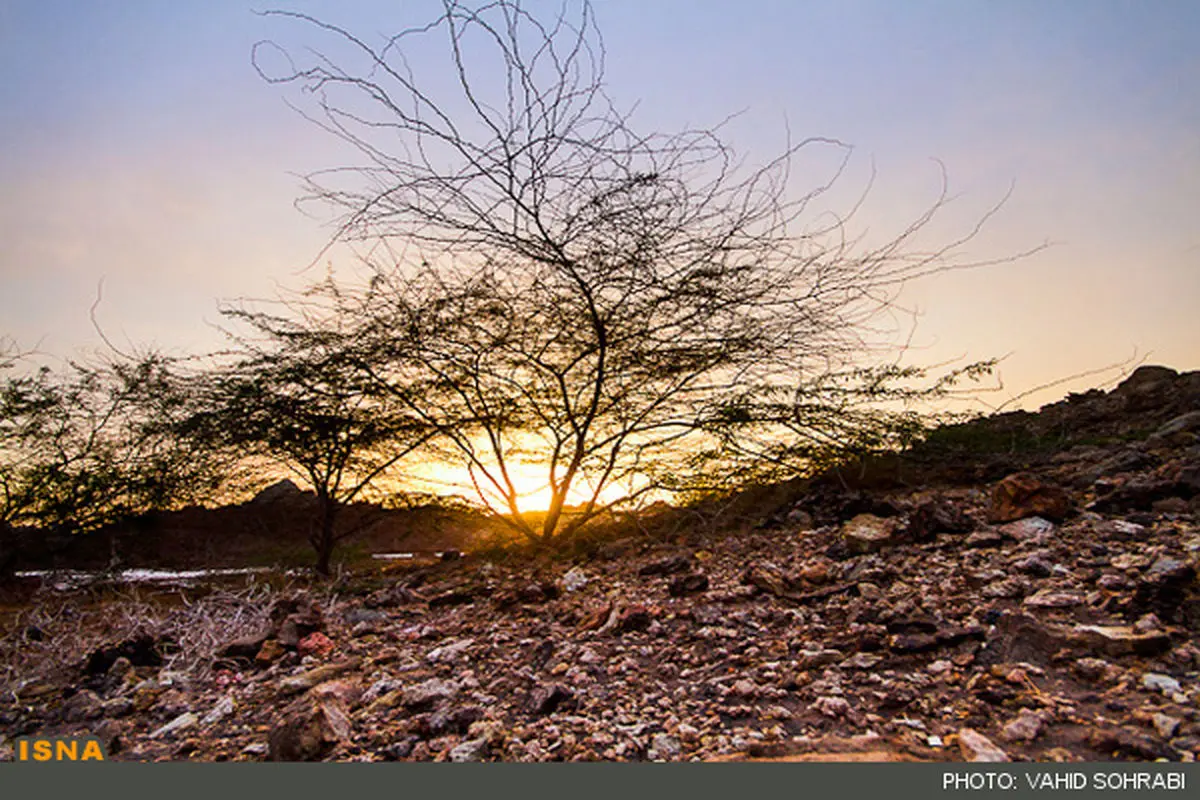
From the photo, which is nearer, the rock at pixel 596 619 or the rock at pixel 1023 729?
the rock at pixel 1023 729

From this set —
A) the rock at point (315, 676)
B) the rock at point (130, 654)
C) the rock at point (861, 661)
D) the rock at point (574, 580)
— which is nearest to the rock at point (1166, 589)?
the rock at point (861, 661)

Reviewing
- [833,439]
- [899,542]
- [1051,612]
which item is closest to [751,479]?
[833,439]

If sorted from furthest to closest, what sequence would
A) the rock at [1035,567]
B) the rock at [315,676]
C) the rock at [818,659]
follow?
the rock at [1035,567] → the rock at [315,676] → the rock at [818,659]

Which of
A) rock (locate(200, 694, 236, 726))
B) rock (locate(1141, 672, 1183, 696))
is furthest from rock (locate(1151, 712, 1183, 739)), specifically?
rock (locate(200, 694, 236, 726))

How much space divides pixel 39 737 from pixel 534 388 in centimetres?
367

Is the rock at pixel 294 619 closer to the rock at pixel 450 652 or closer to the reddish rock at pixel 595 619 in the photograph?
the rock at pixel 450 652

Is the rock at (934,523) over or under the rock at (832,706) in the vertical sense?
over

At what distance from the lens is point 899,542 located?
4105mm

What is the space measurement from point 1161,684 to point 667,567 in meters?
2.42

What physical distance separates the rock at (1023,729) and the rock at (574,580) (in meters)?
2.54

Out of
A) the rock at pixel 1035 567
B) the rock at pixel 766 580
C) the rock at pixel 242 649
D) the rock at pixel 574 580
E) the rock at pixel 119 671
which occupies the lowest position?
the rock at pixel 119 671

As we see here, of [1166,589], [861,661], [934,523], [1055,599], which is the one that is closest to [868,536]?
[934,523]

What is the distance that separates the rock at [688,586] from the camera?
12.3ft

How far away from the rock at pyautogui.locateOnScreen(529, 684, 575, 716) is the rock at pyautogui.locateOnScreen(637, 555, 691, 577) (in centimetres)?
170
